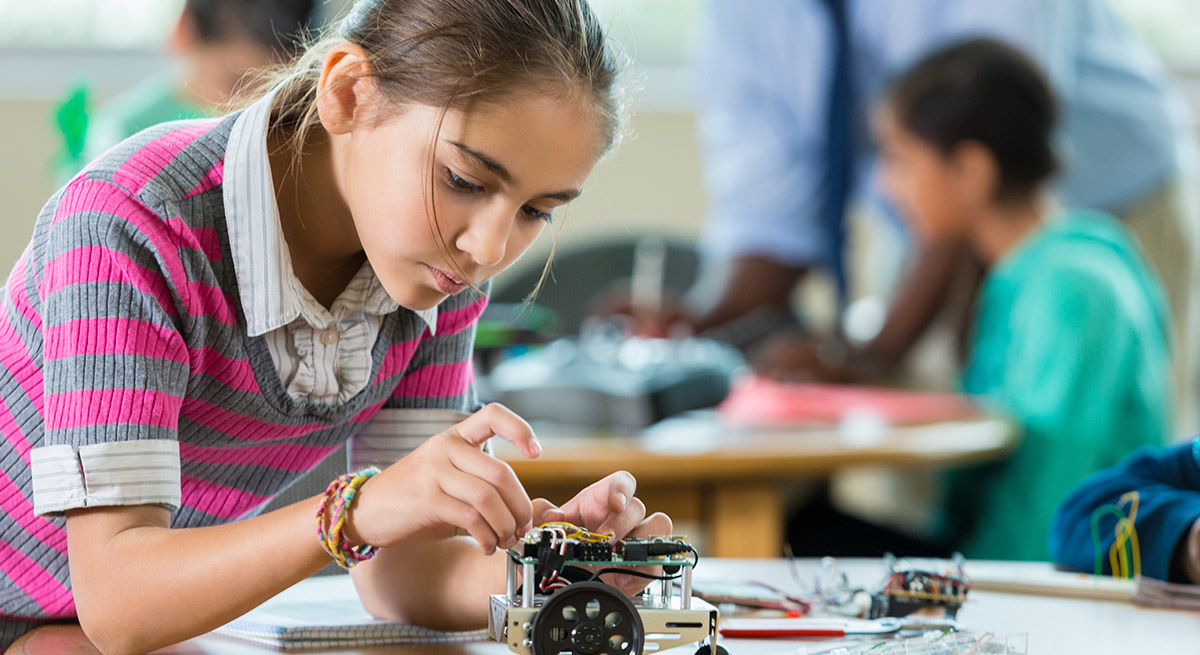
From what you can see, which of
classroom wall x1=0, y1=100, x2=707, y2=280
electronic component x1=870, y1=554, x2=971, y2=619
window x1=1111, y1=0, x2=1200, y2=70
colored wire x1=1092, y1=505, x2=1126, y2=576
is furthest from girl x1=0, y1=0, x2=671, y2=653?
window x1=1111, y1=0, x2=1200, y2=70

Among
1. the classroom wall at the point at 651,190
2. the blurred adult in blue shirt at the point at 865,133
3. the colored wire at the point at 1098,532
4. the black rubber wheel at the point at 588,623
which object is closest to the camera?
the black rubber wheel at the point at 588,623

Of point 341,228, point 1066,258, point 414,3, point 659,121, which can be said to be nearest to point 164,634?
point 341,228

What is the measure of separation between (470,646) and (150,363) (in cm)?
25

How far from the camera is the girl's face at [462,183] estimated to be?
27.5 inches

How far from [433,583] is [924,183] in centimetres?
157

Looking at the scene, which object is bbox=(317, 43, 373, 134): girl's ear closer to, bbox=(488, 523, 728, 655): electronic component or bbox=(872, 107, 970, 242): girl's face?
bbox=(488, 523, 728, 655): electronic component

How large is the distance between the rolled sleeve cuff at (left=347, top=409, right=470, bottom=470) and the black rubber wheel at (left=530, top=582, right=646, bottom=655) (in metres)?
0.33

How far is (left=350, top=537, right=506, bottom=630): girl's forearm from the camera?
769 millimetres

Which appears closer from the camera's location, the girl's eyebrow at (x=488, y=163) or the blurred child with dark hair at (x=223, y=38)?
the girl's eyebrow at (x=488, y=163)

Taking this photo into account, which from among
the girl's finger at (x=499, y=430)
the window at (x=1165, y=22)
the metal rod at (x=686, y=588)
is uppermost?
the window at (x=1165, y=22)

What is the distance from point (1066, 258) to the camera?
1.81m

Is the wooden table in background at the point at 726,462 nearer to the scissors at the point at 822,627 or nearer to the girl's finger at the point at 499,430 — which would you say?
the scissors at the point at 822,627

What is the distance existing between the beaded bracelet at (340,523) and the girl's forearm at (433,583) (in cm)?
12

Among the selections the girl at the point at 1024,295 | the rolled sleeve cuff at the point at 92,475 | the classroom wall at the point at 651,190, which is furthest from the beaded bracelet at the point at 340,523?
the classroom wall at the point at 651,190
